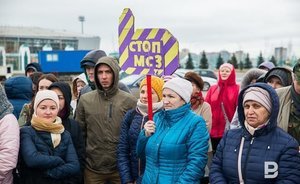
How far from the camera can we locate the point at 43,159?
3.73m

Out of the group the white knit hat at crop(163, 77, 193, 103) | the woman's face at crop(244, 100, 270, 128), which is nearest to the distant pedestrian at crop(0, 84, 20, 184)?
the white knit hat at crop(163, 77, 193, 103)

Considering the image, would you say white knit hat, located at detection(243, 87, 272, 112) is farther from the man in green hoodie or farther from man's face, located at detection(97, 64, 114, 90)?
man's face, located at detection(97, 64, 114, 90)

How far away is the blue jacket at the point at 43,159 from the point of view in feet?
12.3

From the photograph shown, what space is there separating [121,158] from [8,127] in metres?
1.22

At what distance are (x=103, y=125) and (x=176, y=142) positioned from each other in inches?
48.0

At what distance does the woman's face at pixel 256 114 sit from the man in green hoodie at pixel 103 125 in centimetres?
168

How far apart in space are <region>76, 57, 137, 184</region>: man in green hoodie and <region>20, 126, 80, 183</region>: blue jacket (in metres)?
0.53

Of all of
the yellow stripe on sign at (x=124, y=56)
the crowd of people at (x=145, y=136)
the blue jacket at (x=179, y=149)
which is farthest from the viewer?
the yellow stripe on sign at (x=124, y=56)

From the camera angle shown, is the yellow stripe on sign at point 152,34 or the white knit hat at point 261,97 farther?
the yellow stripe on sign at point 152,34

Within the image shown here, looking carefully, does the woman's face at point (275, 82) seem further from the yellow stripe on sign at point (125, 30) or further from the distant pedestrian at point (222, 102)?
the yellow stripe on sign at point (125, 30)

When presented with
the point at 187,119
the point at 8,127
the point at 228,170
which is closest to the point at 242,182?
the point at 228,170

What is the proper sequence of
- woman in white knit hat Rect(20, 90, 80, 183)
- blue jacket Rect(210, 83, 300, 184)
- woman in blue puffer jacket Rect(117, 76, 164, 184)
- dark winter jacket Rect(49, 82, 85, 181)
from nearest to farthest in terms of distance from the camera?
blue jacket Rect(210, 83, 300, 184)
woman in white knit hat Rect(20, 90, 80, 183)
woman in blue puffer jacket Rect(117, 76, 164, 184)
dark winter jacket Rect(49, 82, 85, 181)

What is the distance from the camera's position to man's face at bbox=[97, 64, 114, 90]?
4.61m

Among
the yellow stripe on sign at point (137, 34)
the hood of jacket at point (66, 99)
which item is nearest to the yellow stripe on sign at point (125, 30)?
the yellow stripe on sign at point (137, 34)
